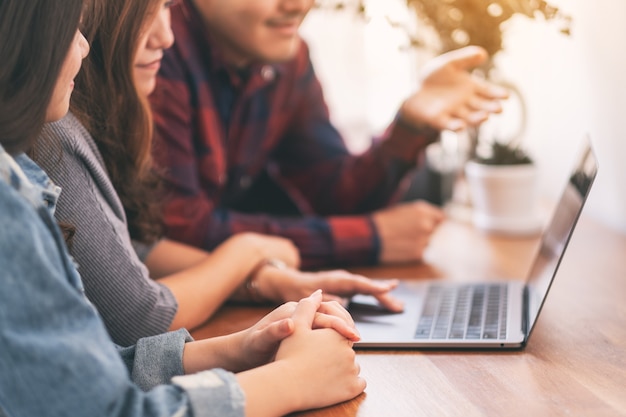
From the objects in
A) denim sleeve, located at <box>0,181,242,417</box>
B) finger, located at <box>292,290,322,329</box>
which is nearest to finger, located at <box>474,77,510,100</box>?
finger, located at <box>292,290,322,329</box>

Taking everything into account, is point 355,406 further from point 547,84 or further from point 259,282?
point 547,84

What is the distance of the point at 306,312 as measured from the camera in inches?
35.3

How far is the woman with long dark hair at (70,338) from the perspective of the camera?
2.28 feet

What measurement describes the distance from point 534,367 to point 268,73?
2.73ft

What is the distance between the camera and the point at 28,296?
27.3 inches

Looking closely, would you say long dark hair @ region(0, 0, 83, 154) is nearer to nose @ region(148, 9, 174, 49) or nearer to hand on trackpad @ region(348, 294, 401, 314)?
nose @ region(148, 9, 174, 49)

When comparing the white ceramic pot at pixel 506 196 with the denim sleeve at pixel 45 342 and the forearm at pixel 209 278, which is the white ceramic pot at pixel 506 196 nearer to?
the forearm at pixel 209 278

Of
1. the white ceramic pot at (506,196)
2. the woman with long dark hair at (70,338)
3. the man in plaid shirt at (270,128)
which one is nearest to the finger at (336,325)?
the woman with long dark hair at (70,338)

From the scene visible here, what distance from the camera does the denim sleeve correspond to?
0.69 metres

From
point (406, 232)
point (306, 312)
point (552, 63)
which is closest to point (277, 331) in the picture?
point (306, 312)

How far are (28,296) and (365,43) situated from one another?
6.14 feet

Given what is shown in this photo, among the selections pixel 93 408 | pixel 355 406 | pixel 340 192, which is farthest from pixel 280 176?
pixel 93 408

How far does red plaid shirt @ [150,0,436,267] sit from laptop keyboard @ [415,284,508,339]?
235 mm

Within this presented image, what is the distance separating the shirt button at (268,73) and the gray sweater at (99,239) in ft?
1.90
